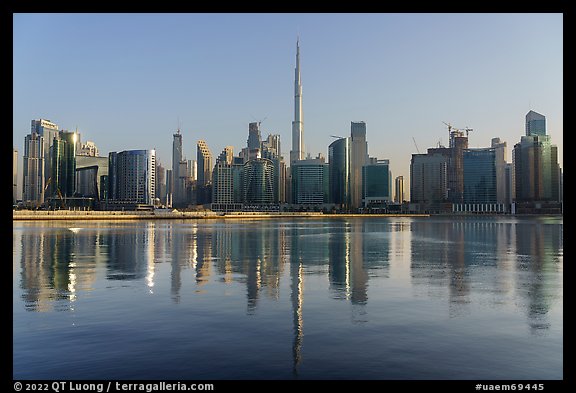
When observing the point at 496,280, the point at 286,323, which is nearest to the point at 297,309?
the point at 286,323

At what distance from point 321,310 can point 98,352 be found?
1028cm

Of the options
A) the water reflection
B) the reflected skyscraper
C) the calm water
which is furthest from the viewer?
the water reflection

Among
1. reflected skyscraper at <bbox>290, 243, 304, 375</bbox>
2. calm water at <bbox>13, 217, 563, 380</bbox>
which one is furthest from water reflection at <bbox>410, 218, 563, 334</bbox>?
reflected skyscraper at <bbox>290, 243, 304, 375</bbox>

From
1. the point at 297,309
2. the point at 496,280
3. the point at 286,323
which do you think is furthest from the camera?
the point at 496,280

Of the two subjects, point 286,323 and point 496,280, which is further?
point 496,280

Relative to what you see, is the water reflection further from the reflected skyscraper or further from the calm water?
the reflected skyscraper

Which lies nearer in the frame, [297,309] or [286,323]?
[286,323]

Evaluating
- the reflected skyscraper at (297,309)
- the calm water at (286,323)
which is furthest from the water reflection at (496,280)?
the reflected skyscraper at (297,309)

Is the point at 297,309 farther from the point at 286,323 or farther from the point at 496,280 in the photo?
the point at 496,280

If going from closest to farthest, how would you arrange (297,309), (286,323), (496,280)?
(286,323), (297,309), (496,280)
